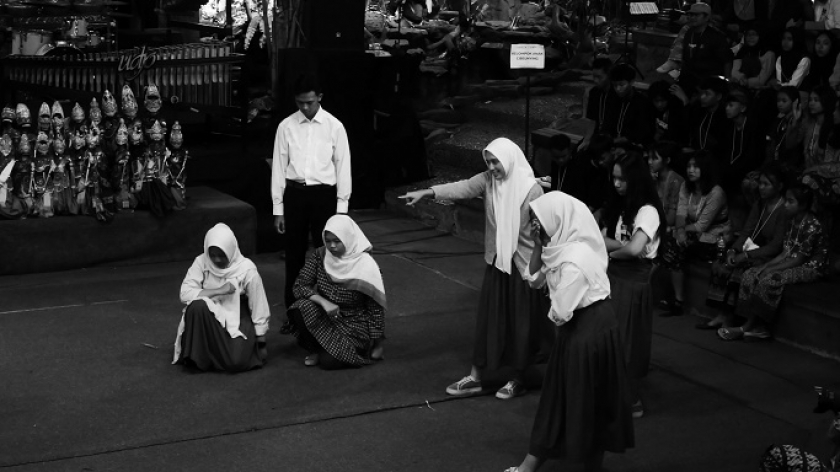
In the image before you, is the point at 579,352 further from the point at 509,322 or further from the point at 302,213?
the point at 302,213

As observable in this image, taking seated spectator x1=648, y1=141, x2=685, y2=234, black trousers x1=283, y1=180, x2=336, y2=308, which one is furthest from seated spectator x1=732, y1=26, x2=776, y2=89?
black trousers x1=283, y1=180, x2=336, y2=308

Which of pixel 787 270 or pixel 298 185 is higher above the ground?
pixel 298 185

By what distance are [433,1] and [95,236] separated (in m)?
10.0

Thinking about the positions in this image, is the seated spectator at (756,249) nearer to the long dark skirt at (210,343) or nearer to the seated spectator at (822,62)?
the seated spectator at (822,62)

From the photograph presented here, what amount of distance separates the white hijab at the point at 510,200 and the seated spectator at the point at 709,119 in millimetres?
3241

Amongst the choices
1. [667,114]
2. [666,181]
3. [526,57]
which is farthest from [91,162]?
[667,114]

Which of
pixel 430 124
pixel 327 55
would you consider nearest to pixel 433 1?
pixel 430 124

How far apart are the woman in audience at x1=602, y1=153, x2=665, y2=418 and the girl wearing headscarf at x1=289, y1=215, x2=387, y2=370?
5.65ft

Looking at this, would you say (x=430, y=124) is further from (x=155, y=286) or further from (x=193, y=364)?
(x=193, y=364)

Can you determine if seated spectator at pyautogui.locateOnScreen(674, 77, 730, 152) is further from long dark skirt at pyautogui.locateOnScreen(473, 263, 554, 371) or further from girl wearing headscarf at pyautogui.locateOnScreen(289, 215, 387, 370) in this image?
girl wearing headscarf at pyautogui.locateOnScreen(289, 215, 387, 370)

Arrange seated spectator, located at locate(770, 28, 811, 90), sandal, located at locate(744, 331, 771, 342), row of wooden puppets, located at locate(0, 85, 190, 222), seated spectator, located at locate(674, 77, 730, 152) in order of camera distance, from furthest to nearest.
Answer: seated spectator, located at locate(770, 28, 811, 90)
row of wooden puppets, located at locate(0, 85, 190, 222)
seated spectator, located at locate(674, 77, 730, 152)
sandal, located at locate(744, 331, 771, 342)

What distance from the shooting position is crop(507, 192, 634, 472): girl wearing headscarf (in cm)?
603

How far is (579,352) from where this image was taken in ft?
19.9

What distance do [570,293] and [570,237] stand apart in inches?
11.8
